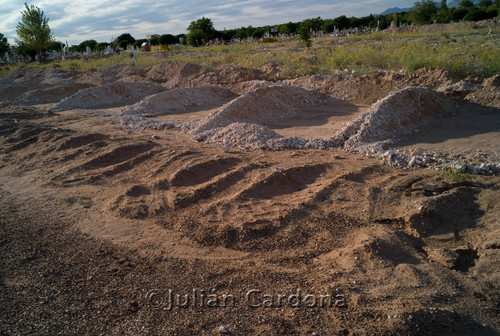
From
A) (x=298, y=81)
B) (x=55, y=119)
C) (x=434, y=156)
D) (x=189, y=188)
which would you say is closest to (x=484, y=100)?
(x=434, y=156)

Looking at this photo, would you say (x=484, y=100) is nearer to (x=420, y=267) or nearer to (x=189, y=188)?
(x=420, y=267)

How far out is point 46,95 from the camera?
13.6 metres

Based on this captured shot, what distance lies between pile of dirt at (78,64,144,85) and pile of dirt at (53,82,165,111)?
436 centimetres

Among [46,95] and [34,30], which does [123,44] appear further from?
[46,95]

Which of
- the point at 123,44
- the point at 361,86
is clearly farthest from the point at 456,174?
the point at 123,44

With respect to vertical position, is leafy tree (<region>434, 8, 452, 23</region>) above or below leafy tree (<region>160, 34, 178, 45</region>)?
below

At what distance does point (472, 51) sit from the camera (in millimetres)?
10516

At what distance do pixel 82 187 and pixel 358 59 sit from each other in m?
10.2

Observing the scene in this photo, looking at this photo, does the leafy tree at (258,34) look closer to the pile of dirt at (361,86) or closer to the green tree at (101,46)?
the green tree at (101,46)

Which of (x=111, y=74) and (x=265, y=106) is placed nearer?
(x=265, y=106)

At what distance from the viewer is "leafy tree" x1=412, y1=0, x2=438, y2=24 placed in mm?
35562

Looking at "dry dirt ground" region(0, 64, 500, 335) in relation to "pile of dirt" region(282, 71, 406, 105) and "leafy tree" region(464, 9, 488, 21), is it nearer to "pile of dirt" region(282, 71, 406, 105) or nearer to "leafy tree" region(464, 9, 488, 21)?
"pile of dirt" region(282, 71, 406, 105)

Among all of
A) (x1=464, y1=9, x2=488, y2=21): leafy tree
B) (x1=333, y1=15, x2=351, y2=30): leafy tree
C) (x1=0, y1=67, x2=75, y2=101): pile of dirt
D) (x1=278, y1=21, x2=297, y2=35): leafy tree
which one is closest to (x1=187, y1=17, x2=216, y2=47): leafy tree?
(x1=278, y1=21, x2=297, y2=35): leafy tree

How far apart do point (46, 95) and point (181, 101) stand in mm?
7016
